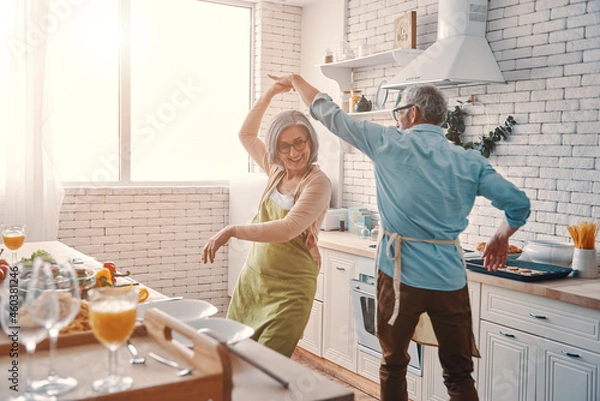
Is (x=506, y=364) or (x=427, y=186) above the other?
(x=427, y=186)

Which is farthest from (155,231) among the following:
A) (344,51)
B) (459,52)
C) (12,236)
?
(459,52)

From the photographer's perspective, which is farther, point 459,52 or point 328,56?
point 328,56

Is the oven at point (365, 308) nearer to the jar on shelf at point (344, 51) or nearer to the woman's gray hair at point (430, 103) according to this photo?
the woman's gray hair at point (430, 103)

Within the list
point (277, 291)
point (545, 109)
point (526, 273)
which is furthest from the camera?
point (545, 109)

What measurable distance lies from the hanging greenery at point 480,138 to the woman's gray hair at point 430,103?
1245mm

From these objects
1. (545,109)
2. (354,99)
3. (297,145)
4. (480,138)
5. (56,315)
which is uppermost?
(354,99)

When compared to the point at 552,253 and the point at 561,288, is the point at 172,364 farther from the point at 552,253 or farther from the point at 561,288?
the point at 552,253

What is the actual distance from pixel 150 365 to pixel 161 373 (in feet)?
0.23

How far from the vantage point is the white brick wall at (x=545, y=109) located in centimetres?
335

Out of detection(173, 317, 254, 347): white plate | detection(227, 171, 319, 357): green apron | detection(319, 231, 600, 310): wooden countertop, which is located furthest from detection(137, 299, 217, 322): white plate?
detection(319, 231, 600, 310): wooden countertop

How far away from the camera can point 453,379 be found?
2662 millimetres

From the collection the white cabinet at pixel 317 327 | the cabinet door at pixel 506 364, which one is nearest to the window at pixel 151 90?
the white cabinet at pixel 317 327

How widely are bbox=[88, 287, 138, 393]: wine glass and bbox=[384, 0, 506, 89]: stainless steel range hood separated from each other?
8.85ft

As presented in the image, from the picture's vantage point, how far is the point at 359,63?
4820 millimetres
